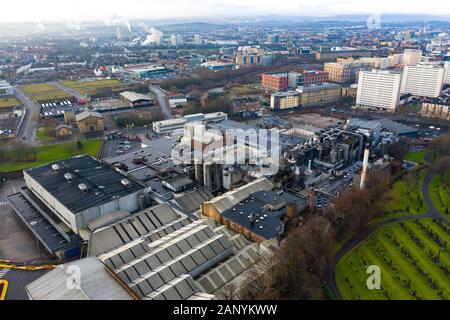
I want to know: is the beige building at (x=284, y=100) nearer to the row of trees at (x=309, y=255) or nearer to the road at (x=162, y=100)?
the road at (x=162, y=100)

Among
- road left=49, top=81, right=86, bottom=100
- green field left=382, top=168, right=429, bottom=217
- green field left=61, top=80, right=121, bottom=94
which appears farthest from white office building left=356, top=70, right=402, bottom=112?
road left=49, top=81, right=86, bottom=100

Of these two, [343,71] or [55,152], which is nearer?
[55,152]

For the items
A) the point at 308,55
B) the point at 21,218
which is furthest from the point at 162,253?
the point at 308,55

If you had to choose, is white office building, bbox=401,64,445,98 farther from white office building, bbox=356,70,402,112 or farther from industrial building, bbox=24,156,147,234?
industrial building, bbox=24,156,147,234

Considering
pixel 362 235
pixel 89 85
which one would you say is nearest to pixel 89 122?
pixel 89 85

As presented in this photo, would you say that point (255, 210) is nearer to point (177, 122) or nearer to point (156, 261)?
point (156, 261)
